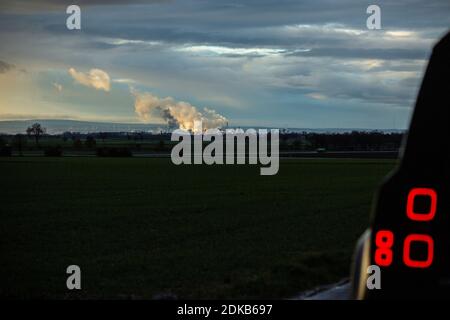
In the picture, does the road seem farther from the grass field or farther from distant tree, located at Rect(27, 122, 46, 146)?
distant tree, located at Rect(27, 122, 46, 146)

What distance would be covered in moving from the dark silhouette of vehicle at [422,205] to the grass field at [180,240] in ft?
20.6

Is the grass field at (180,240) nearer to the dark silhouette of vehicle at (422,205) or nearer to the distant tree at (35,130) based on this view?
the dark silhouette of vehicle at (422,205)

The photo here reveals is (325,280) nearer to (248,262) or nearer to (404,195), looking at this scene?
(248,262)

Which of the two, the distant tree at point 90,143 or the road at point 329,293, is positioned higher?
the distant tree at point 90,143

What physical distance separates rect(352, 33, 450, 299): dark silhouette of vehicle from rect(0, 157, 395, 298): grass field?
6267 mm

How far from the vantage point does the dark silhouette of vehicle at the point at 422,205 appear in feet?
8.57

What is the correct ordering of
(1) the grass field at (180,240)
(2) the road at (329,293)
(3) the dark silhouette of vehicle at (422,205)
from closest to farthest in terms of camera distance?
(3) the dark silhouette of vehicle at (422,205) → (2) the road at (329,293) → (1) the grass field at (180,240)

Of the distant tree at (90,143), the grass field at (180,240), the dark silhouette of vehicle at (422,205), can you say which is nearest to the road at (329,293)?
the grass field at (180,240)

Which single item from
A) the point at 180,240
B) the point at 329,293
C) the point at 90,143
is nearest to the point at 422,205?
the point at 329,293

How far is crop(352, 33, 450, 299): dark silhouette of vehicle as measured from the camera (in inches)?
103

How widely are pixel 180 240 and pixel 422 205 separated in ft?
47.5

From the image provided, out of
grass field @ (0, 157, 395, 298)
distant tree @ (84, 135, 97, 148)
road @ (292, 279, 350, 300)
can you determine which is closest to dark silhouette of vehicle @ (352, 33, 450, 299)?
road @ (292, 279, 350, 300)
